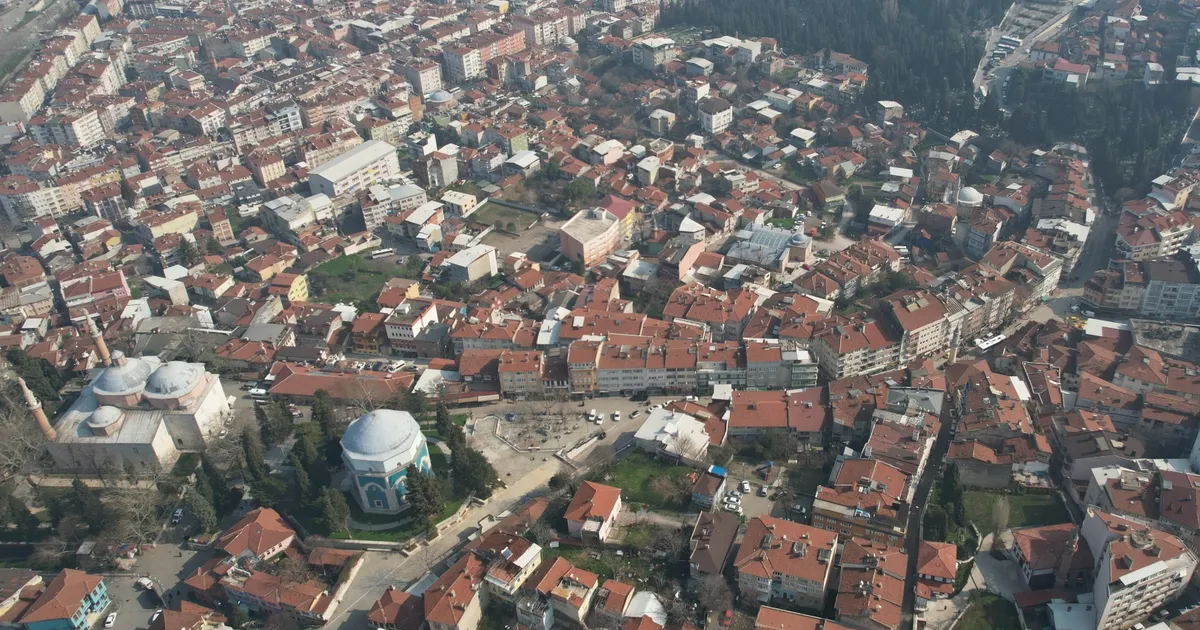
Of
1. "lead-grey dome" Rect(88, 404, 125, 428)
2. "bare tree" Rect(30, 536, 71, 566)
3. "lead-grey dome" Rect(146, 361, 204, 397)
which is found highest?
"lead-grey dome" Rect(146, 361, 204, 397)

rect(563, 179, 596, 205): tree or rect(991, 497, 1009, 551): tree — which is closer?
rect(991, 497, 1009, 551): tree

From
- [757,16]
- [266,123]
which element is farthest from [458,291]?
[757,16]

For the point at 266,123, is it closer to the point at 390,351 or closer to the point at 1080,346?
the point at 390,351

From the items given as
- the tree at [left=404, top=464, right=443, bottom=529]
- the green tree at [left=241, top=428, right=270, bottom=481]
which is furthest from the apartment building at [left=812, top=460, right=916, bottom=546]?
the green tree at [left=241, top=428, right=270, bottom=481]

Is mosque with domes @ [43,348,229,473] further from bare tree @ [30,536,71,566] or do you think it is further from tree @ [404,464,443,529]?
tree @ [404,464,443,529]

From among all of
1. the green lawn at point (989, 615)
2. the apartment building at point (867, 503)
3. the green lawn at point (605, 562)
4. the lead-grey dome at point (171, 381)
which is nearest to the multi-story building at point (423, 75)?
the lead-grey dome at point (171, 381)

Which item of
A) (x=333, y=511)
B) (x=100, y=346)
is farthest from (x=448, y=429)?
(x=100, y=346)
